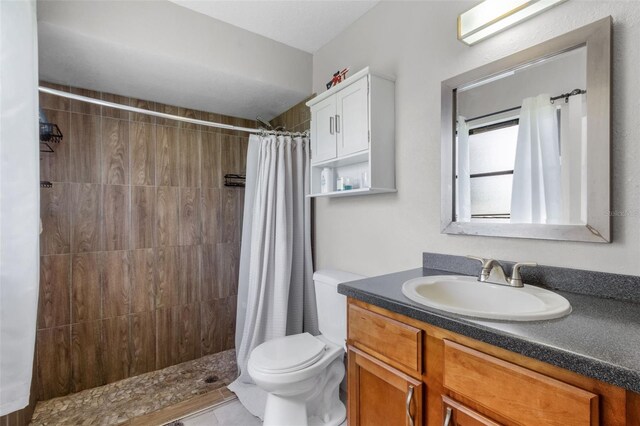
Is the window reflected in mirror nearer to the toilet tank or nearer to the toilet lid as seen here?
the toilet tank

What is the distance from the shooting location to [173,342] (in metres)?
2.50

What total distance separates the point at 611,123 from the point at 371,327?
1074 millimetres

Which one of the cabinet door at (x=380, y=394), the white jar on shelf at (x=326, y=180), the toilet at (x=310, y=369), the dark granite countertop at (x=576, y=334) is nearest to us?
the dark granite countertop at (x=576, y=334)

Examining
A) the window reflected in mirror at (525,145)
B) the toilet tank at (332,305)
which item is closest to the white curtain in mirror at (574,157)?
the window reflected in mirror at (525,145)

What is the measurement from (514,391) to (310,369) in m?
1.05

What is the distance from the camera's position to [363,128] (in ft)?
5.45

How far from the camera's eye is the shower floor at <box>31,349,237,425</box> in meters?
1.88

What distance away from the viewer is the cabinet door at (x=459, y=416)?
0.80 meters

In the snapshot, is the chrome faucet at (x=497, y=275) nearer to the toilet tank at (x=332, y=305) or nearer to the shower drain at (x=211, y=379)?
the toilet tank at (x=332, y=305)

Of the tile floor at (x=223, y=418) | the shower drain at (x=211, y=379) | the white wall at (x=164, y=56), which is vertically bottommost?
the shower drain at (x=211, y=379)

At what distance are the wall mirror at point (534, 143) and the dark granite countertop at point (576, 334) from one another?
0.29 m

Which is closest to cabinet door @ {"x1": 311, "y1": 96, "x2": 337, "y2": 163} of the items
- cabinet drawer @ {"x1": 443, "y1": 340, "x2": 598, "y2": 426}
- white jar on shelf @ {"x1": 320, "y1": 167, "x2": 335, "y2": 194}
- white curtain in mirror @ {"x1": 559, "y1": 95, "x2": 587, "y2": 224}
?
white jar on shelf @ {"x1": 320, "y1": 167, "x2": 335, "y2": 194}

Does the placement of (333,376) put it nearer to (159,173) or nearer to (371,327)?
(371,327)

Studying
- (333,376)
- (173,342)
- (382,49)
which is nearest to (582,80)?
(382,49)
